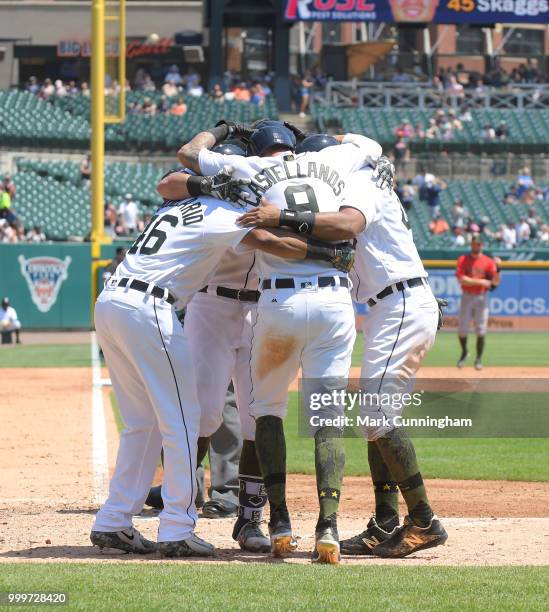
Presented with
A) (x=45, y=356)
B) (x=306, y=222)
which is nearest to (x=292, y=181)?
(x=306, y=222)

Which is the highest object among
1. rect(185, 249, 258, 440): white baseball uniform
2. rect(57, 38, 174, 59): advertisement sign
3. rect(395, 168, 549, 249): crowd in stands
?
rect(57, 38, 174, 59): advertisement sign

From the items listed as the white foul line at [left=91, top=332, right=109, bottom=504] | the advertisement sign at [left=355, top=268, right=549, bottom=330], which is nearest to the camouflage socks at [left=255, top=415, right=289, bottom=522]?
the white foul line at [left=91, top=332, right=109, bottom=504]

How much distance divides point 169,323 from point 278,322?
1.65ft

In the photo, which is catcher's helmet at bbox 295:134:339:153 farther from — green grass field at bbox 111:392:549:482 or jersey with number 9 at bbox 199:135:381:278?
green grass field at bbox 111:392:549:482

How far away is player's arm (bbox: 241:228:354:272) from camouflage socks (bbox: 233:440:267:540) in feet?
3.82

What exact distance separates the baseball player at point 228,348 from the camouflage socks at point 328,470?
726 mm

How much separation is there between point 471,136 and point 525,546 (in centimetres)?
3172

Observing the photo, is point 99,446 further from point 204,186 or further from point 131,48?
point 131,48

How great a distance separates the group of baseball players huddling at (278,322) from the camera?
537 cm

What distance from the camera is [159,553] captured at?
5.54m

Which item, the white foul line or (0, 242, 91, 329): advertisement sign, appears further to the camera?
(0, 242, 91, 329): advertisement sign

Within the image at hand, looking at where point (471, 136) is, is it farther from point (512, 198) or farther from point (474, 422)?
point (474, 422)

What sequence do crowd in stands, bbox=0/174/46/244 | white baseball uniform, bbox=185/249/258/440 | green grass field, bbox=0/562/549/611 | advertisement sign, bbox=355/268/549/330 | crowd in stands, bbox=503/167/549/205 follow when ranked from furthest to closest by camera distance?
crowd in stands, bbox=503/167/549/205, crowd in stands, bbox=0/174/46/244, advertisement sign, bbox=355/268/549/330, white baseball uniform, bbox=185/249/258/440, green grass field, bbox=0/562/549/611

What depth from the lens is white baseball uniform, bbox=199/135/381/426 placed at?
5.34m
